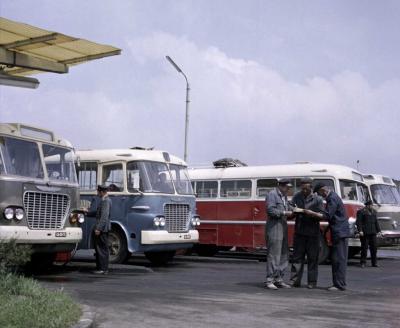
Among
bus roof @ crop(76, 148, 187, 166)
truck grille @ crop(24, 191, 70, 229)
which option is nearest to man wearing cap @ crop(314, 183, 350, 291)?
truck grille @ crop(24, 191, 70, 229)

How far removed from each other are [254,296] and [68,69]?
225 inches

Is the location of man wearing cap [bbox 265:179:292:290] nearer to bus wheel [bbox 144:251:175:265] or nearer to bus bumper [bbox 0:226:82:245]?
bus bumper [bbox 0:226:82:245]

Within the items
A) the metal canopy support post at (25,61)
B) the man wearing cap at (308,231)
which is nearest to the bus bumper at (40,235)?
the metal canopy support post at (25,61)

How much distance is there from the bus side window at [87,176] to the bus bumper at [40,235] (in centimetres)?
286

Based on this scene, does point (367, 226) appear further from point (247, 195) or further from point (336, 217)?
point (336, 217)

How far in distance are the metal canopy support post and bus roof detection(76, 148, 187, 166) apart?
374 centimetres

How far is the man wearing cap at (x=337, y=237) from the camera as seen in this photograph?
11.1 metres

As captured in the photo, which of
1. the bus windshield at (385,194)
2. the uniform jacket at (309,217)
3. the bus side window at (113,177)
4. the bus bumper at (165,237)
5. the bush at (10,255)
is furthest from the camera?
the bus windshield at (385,194)

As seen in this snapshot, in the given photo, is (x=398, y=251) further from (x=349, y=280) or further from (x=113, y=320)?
(x=113, y=320)

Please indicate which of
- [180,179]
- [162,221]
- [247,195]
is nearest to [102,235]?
[162,221]

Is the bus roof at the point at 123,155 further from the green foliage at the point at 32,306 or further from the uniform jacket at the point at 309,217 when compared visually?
the green foliage at the point at 32,306

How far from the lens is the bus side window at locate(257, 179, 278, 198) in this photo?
1922 centimetres

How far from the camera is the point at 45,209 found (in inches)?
475

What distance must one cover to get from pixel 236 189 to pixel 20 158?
905 centimetres
